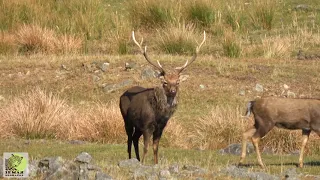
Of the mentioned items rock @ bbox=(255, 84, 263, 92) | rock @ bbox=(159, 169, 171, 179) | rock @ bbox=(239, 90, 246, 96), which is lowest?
rock @ bbox=(159, 169, 171, 179)

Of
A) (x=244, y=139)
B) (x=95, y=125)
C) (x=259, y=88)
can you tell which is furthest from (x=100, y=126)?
(x=259, y=88)

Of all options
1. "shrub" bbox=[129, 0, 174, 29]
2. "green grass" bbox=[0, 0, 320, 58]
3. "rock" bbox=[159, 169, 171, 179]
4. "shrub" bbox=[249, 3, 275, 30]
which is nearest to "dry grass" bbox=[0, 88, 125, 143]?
"rock" bbox=[159, 169, 171, 179]

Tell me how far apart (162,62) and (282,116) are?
1006 cm

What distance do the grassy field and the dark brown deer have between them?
0.61 metres

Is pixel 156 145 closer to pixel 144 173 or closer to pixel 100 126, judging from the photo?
pixel 144 173

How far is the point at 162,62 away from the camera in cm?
2384

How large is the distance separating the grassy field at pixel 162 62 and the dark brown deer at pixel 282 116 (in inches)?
24.1

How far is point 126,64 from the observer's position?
24.1 m

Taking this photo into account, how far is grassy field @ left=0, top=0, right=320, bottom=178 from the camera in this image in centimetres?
1820

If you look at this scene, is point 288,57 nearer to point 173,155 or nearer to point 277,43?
point 277,43

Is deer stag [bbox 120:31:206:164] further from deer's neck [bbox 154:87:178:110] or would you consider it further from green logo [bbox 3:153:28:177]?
green logo [bbox 3:153:28:177]

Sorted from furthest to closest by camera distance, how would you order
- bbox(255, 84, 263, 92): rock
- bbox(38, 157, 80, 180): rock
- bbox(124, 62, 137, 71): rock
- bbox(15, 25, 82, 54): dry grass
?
bbox(15, 25, 82, 54): dry grass < bbox(124, 62, 137, 71): rock < bbox(255, 84, 263, 92): rock < bbox(38, 157, 80, 180): rock

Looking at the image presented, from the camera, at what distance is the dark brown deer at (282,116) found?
1395cm

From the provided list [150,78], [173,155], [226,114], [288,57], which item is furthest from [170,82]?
[288,57]
